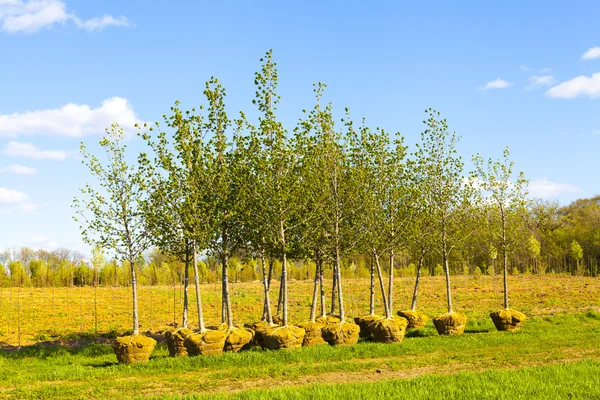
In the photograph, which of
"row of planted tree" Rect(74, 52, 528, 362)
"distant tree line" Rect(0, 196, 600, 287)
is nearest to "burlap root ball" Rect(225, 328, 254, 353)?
"row of planted tree" Rect(74, 52, 528, 362)

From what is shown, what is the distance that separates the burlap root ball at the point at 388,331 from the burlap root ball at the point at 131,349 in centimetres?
848

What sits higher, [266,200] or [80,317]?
[266,200]

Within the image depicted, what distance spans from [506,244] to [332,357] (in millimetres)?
12812

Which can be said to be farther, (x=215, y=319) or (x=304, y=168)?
(x=215, y=319)

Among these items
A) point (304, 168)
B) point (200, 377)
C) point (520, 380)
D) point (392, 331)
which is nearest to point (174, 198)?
point (304, 168)

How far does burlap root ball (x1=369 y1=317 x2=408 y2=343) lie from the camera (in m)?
20.0

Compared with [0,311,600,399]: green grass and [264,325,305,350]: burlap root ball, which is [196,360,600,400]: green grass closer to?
[0,311,600,399]: green grass

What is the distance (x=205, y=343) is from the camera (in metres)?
17.8

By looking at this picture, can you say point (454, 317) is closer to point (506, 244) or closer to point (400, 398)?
point (506, 244)

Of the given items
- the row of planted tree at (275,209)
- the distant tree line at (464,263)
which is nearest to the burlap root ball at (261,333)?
the row of planted tree at (275,209)

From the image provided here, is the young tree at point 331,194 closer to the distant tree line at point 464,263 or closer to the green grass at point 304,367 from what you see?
the green grass at point 304,367

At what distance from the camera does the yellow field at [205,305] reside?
1067 inches

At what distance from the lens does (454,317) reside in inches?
863

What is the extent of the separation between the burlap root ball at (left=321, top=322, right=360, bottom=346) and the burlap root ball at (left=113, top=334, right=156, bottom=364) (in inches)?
253
